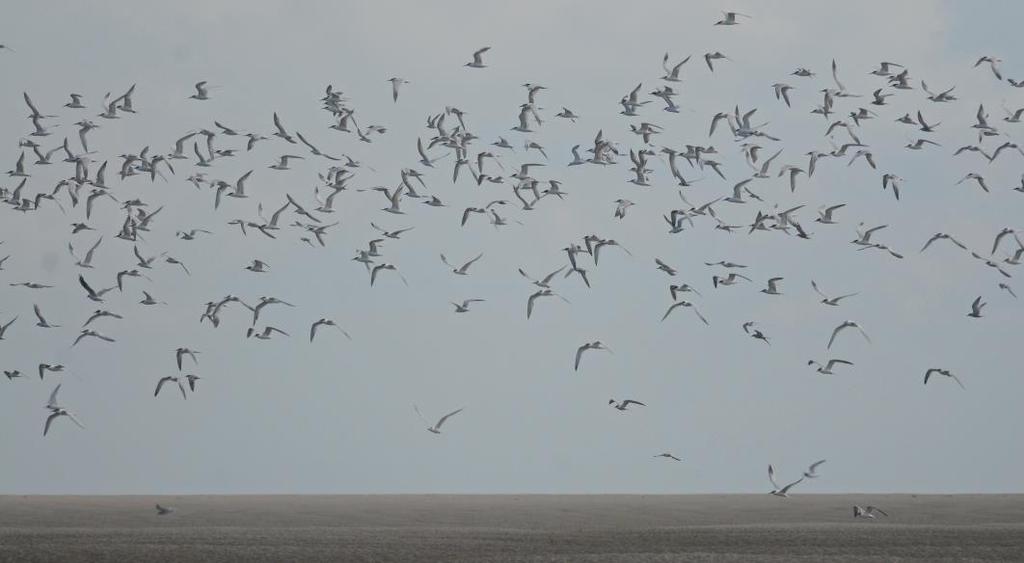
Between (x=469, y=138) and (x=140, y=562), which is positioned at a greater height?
(x=469, y=138)

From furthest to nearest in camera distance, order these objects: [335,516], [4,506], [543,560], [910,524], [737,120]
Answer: [4,506] → [335,516] → [737,120] → [910,524] → [543,560]

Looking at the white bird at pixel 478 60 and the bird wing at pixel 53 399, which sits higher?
the white bird at pixel 478 60

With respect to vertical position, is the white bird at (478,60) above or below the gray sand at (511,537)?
above

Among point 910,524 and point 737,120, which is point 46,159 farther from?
point 910,524

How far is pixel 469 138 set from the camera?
65.8m

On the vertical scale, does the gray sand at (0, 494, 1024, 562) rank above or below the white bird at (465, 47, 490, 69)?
below

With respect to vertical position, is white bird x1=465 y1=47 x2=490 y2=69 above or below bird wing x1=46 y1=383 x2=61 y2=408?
above

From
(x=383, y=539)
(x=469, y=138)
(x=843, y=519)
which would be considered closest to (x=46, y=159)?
(x=469, y=138)

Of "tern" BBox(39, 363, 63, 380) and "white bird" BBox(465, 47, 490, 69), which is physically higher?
"white bird" BBox(465, 47, 490, 69)

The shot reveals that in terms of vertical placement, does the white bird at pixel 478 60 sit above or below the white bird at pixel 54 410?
above

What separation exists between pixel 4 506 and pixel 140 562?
4230 centimetres

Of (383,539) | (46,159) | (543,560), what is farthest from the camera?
(46,159)

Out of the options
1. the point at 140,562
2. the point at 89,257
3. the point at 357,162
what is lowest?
the point at 140,562

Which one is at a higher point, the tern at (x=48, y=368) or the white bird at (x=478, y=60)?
the white bird at (x=478, y=60)
